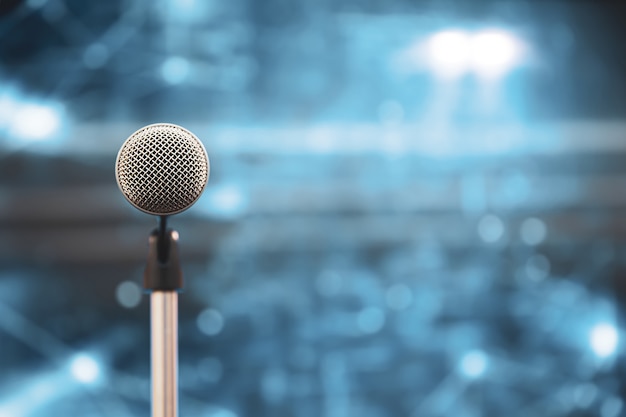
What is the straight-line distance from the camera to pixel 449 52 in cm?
197

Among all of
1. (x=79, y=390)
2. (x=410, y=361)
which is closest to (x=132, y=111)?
(x=79, y=390)

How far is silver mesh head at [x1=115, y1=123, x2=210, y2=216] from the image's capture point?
0.95 m

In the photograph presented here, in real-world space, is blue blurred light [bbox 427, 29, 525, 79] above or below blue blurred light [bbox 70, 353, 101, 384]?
above

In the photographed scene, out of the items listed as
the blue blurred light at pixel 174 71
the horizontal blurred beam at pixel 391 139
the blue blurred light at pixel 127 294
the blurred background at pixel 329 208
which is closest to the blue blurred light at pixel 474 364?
the blurred background at pixel 329 208

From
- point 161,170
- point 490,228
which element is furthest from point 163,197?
point 490,228

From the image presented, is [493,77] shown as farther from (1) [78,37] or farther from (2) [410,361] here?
(1) [78,37]

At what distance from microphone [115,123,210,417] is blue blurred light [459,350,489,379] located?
1.12 metres

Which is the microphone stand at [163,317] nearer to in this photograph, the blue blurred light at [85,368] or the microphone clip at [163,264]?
the microphone clip at [163,264]

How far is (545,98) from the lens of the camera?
2.01 m

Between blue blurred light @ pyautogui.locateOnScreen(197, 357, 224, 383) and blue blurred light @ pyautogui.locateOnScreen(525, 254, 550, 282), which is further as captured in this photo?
blue blurred light @ pyautogui.locateOnScreen(525, 254, 550, 282)

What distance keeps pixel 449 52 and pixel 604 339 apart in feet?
3.12

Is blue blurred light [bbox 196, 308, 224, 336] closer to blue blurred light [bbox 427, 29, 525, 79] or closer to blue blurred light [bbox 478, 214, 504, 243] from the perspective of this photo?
blue blurred light [bbox 478, 214, 504, 243]

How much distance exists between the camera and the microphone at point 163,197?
3.14ft

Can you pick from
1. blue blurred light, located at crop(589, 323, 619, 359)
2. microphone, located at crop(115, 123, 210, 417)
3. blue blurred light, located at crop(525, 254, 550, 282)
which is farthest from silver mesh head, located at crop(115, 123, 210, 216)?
blue blurred light, located at crop(589, 323, 619, 359)
